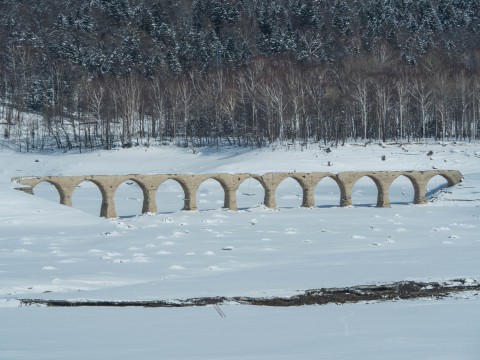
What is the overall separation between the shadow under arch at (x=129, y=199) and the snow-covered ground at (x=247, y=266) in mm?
194

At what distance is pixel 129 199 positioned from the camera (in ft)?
168

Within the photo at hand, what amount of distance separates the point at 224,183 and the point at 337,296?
25.4 metres

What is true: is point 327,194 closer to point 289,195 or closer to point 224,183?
point 289,195

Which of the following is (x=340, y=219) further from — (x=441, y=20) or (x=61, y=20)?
(x=441, y=20)

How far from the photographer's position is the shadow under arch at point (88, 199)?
1768 inches

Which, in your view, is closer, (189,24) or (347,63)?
(347,63)

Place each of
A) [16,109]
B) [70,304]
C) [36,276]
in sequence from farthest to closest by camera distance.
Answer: [16,109] → [36,276] → [70,304]

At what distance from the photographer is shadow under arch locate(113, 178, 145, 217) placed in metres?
43.8

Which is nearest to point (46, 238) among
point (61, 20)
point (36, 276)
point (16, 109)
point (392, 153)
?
point (36, 276)

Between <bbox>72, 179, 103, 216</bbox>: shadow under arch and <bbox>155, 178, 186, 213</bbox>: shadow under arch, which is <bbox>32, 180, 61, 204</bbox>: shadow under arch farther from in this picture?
<bbox>155, 178, 186, 213</bbox>: shadow under arch

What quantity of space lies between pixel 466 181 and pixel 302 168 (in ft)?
34.6

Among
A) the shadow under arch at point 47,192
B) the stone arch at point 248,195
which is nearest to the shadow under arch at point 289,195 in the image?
the stone arch at point 248,195

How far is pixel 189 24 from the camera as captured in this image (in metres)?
99.2

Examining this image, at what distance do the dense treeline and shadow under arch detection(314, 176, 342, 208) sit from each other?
7.85 meters
